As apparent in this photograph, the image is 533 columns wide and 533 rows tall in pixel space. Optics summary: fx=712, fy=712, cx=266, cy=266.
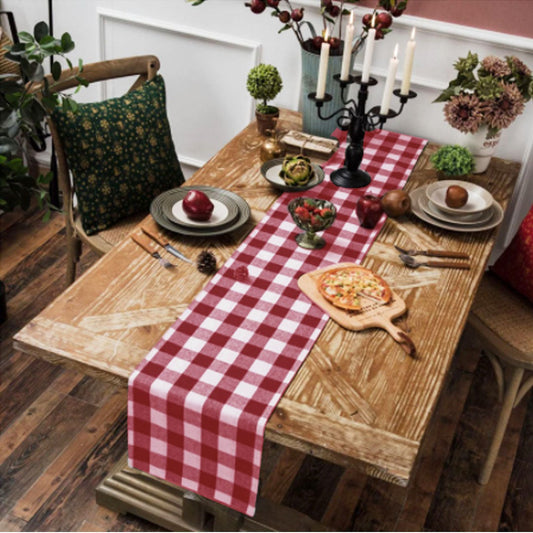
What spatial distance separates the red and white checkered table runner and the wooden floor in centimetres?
64

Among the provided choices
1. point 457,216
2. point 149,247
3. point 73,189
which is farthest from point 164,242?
point 457,216

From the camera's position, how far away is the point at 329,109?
2.34m

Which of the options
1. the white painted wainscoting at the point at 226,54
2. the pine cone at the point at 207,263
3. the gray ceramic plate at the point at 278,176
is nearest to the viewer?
the pine cone at the point at 207,263

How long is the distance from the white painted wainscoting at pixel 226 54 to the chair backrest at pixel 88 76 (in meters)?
0.39

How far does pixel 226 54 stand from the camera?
2711 mm

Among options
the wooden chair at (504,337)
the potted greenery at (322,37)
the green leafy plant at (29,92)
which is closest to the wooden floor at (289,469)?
the wooden chair at (504,337)

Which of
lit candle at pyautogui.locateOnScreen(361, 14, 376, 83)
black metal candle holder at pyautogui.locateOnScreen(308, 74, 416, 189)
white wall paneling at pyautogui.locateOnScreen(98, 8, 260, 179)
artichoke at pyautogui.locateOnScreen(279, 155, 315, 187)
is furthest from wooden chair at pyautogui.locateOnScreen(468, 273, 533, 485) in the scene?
white wall paneling at pyautogui.locateOnScreen(98, 8, 260, 179)

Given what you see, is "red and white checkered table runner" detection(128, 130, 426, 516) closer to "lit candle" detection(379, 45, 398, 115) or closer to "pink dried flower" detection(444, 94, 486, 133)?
"lit candle" detection(379, 45, 398, 115)

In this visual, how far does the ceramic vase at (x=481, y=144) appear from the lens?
218 centimetres

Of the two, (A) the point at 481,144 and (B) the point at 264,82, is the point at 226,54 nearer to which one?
(B) the point at 264,82

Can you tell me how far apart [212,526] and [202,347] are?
0.75 metres

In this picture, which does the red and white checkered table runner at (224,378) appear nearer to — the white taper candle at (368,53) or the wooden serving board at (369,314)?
the wooden serving board at (369,314)

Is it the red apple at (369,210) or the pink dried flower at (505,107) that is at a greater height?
the pink dried flower at (505,107)

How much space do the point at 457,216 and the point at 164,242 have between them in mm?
805
